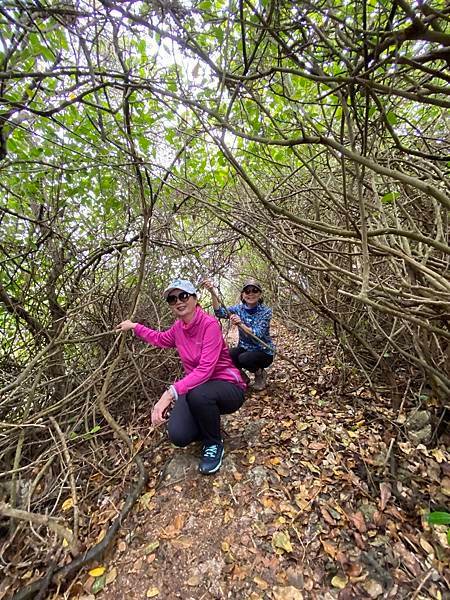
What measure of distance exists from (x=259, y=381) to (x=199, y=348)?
1.44 m

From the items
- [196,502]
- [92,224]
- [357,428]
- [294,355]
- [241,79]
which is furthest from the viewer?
[294,355]

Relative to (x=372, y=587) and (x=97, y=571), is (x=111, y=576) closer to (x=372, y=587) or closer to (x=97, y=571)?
(x=97, y=571)

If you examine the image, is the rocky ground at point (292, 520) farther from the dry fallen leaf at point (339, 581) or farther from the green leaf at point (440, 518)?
the green leaf at point (440, 518)

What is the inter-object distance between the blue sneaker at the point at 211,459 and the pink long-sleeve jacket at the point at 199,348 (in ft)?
1.74

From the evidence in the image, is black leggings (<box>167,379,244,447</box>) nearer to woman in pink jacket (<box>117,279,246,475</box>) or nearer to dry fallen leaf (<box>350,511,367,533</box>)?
woman in pink jacket (<box>117,279,246,475</box>)

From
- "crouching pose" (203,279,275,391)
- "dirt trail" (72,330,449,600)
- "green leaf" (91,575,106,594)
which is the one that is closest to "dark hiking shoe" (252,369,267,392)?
"crouching pose" (203,279,275,391)

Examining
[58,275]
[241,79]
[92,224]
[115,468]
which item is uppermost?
[241,79]

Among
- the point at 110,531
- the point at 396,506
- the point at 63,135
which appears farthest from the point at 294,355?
the point at 63,135

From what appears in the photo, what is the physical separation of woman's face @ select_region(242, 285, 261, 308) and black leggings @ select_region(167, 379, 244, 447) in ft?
3.80

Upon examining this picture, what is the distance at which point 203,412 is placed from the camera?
92.2 inches

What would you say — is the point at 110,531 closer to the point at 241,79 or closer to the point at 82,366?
the point at 82,366

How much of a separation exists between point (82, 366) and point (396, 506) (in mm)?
3015

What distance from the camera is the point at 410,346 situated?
2496mm

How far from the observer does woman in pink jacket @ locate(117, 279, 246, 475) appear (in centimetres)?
233
